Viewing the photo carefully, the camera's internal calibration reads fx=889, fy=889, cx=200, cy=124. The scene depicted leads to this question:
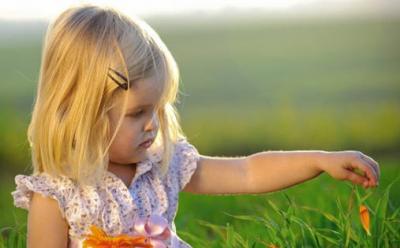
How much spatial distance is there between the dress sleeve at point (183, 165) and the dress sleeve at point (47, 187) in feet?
1.23

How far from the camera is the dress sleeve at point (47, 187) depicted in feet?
8.20

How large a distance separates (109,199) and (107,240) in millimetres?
135

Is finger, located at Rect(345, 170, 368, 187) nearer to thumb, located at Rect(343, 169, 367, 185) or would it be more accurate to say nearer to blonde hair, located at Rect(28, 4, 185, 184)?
thumb, located at Rect(343, 169, 367, 185)

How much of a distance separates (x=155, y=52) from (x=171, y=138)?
33 cm

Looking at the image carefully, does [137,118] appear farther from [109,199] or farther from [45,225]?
[45,225]

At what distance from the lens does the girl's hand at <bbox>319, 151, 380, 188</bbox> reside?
2.51m

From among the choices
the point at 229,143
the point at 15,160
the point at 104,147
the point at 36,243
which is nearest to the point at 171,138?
the point at 104,147

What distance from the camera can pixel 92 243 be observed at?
248cm

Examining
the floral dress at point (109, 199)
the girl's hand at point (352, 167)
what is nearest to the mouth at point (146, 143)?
the floral dress at point (109, 199)

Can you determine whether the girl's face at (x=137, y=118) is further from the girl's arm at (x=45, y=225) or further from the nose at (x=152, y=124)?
the girl's arm at (x=45, y=225)

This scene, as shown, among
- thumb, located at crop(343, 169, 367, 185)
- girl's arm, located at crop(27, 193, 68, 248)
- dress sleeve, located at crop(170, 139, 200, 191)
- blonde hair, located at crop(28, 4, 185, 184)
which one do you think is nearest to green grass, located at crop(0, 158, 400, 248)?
thumb, located at crop(343, 169, 367, 185)

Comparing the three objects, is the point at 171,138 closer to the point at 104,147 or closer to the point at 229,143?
the point at 104,147

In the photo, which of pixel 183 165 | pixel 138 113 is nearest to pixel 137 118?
pixel 138 113

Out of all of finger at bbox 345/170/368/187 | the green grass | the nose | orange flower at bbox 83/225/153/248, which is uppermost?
the nose
